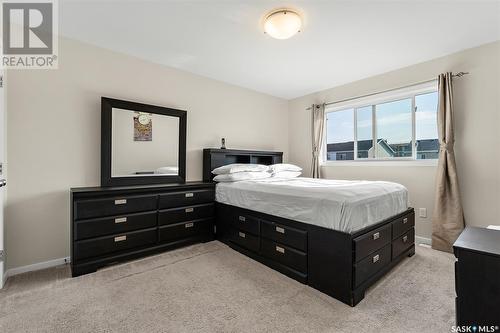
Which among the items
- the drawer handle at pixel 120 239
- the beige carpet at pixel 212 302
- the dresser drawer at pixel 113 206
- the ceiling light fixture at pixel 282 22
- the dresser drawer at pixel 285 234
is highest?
the ceiling light fixture at pixel 282 22

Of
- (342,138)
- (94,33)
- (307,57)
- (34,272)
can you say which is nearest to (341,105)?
(342,138)

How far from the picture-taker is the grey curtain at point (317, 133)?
434 cm

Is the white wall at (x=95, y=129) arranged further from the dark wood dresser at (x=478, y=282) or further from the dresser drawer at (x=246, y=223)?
the dark wood dresser at (x=478, y=282)

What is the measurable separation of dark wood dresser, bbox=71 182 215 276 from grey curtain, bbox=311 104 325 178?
2136mm

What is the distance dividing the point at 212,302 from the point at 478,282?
1.67m


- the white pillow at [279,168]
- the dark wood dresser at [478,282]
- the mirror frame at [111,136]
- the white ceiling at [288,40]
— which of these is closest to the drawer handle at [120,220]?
the mirror frame at [111,136]

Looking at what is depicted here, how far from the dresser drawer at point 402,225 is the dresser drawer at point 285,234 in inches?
38.9

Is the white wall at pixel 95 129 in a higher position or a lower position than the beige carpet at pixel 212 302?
higher

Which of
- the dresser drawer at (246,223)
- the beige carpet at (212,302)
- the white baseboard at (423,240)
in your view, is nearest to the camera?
the beige carpet at (212,302)

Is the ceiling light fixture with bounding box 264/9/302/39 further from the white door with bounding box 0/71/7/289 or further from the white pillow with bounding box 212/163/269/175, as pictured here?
the white door with bounding box 0/71/7/289

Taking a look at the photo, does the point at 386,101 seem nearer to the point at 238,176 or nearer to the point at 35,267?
the point at 238,176

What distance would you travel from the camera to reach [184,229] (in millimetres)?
2990

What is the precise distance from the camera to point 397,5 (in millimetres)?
2074

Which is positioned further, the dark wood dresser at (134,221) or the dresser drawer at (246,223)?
the dresser drawer at (246,223)
